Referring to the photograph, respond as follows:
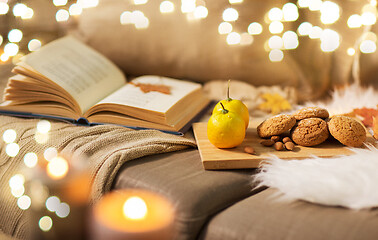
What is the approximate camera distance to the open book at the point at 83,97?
117cm

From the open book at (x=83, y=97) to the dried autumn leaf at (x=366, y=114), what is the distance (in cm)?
48

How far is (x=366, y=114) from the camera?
1262 millimetres

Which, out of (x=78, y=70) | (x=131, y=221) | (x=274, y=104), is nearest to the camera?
(x=131, y=221)

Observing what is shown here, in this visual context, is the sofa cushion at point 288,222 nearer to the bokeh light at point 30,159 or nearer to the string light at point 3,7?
the bokeh light at point 30,159

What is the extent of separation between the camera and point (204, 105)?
141cm

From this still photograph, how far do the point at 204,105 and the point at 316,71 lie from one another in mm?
439

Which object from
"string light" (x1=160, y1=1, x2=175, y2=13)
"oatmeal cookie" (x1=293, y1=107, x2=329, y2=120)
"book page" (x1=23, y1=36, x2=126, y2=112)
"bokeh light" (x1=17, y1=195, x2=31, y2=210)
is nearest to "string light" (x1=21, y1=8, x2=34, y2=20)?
"book page" (x1=23, y1=36, x2=126, y2=112)

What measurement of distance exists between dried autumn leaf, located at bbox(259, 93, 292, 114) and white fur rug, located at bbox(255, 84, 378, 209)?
1.62 ft

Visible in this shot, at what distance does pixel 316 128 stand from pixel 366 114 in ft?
1.22

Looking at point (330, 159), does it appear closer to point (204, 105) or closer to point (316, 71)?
point (204, 105)

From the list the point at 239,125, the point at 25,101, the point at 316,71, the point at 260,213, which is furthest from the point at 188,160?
the point at 316,71

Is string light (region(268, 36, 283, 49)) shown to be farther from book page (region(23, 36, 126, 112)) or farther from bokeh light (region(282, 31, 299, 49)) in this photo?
book page (region(23, 36, 126, 112))

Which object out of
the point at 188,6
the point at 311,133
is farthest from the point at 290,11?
the point at 311,133

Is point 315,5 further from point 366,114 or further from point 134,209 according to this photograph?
point 134,209
